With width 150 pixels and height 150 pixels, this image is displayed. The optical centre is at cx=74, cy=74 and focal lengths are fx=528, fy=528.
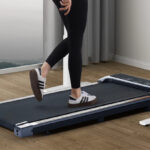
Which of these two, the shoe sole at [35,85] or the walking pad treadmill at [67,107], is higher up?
the shoe sole at [35,85]

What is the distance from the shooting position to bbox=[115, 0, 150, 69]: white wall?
207 inches

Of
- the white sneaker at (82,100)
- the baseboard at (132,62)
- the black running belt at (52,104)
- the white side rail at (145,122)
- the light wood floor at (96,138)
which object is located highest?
the white sneaker at (82,100)

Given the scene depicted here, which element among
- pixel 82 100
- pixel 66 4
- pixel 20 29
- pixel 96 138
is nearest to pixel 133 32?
pixel 82 100

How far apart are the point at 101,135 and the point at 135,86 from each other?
864 millimetres

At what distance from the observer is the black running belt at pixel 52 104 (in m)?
3.50

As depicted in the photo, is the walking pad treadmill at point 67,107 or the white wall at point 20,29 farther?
the white wall at point 20,29

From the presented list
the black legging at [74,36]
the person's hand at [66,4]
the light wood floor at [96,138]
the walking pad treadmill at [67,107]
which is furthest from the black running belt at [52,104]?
the person's hand at [66,4]

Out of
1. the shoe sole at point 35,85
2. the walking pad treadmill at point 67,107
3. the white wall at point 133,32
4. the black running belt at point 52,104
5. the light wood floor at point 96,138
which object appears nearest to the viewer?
the light wood floor at point 96,138

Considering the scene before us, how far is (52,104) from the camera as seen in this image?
3.77m

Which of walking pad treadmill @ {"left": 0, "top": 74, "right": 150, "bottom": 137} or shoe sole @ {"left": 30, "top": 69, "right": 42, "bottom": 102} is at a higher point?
shoe sole @ {"left": 30, "top": 69, "right": 42, "bottom": 102}

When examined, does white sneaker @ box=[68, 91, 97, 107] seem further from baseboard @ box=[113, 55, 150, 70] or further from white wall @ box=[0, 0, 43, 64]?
white wall @ box=[0, 0, 43, 64]

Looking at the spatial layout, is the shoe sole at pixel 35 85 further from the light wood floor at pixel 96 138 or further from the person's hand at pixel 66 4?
the person's hand at pixel 66 4

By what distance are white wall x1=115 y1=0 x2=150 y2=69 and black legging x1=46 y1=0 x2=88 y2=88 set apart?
169 cm

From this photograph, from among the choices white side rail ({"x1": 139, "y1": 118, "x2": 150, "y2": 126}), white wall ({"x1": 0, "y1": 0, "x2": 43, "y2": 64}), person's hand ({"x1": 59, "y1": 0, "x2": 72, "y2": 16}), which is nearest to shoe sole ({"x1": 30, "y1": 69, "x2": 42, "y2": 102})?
person's hand ({"x1": 59, "y1": 0, "x2": 72, "y2": 16})
